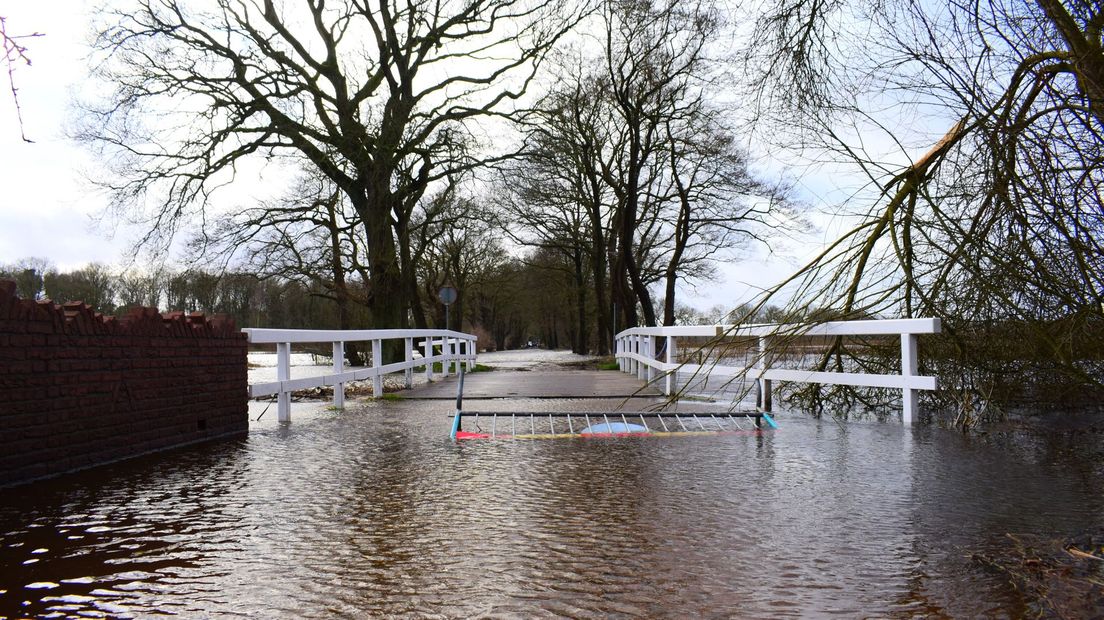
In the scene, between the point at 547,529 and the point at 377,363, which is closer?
the point at 547,529

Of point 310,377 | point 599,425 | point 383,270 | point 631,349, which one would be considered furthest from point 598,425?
point 383,270

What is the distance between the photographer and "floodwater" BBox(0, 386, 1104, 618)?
3.17 m

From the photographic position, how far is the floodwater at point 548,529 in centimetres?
317

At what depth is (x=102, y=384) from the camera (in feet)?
21.0

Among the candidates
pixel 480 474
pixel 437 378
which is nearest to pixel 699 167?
pixel 437 378

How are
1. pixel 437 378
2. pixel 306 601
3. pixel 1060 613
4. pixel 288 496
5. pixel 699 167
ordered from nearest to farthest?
pixel 1060 613 < pixel 306 601 < pixel 288 496 < pixel 437 378 < pixel 699 167

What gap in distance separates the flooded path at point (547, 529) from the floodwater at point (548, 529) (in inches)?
0.6

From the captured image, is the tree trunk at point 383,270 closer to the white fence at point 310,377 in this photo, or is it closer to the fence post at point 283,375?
the white fence at point 310,377

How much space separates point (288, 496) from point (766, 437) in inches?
179

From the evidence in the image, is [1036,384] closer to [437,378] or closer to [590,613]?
[590,613]

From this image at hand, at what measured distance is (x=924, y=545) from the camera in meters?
3.89

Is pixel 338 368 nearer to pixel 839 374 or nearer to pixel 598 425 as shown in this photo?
pixel 598 425

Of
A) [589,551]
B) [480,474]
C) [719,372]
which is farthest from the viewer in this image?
[719,372]

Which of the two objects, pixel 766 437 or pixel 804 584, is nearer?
pixel 804 584
